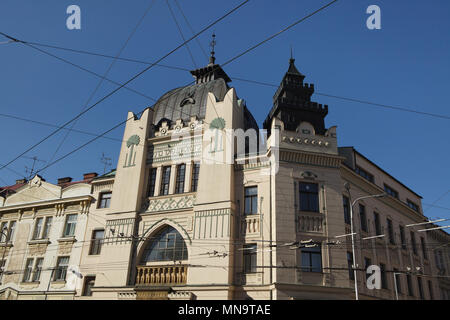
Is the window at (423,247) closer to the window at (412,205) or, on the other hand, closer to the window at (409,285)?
the window at (412,205)

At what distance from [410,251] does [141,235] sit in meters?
22.1

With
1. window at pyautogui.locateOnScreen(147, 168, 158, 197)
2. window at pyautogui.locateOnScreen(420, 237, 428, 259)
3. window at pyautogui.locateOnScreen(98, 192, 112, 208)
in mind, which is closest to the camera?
window at pyautogui.locateOnScreen(147, 168, 158, 197)

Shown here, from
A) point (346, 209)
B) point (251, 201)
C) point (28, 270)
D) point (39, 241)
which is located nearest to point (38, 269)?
point (28, 270)

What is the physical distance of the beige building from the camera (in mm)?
23625

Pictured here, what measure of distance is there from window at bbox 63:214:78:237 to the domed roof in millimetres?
10467

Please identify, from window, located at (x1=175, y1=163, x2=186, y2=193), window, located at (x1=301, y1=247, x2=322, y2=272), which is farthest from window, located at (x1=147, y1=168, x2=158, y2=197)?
window, located at (x1=301, y1=247, x2=322, y2=272)

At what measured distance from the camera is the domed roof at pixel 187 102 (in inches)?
1248

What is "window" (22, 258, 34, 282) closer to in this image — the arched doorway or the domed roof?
the arched doorway

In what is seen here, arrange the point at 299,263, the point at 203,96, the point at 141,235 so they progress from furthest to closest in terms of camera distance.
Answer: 1. the point at 203,96
2. the point at 141,235
3. the point at 299,263

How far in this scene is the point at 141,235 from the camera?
27750 millimetres

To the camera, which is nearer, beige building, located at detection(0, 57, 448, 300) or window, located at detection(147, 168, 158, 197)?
beige building, located at detection(0, 57, 448, 300)
